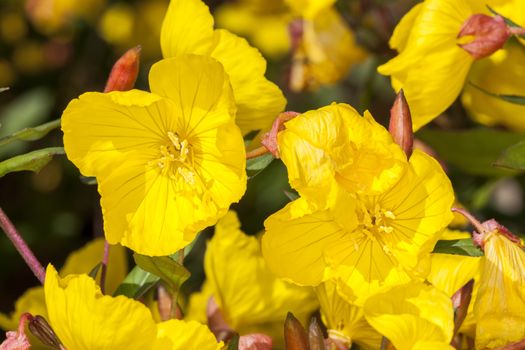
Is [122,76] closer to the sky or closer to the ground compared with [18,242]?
closer to the sky

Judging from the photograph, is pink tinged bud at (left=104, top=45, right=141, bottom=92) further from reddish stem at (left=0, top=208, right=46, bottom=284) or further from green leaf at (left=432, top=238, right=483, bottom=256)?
green leaf at (left=432, top=238, right=483, bottom=256)

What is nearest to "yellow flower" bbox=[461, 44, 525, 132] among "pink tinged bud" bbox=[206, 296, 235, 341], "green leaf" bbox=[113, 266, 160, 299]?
"pink tinged bud" bbox=[206, 296, 235, 341]

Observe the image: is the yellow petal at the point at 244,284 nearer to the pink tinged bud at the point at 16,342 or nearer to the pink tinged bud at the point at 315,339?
the pink tinged bud at the point at 315,339

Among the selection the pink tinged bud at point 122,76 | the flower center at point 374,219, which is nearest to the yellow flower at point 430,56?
the flower center at point 374,219

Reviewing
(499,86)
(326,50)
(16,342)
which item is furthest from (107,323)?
(326,50)

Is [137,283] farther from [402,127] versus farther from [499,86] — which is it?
[499,86]

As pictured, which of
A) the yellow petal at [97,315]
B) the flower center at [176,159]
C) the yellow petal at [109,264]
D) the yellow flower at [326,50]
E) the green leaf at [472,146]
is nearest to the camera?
the yellow petal at [97,315]
